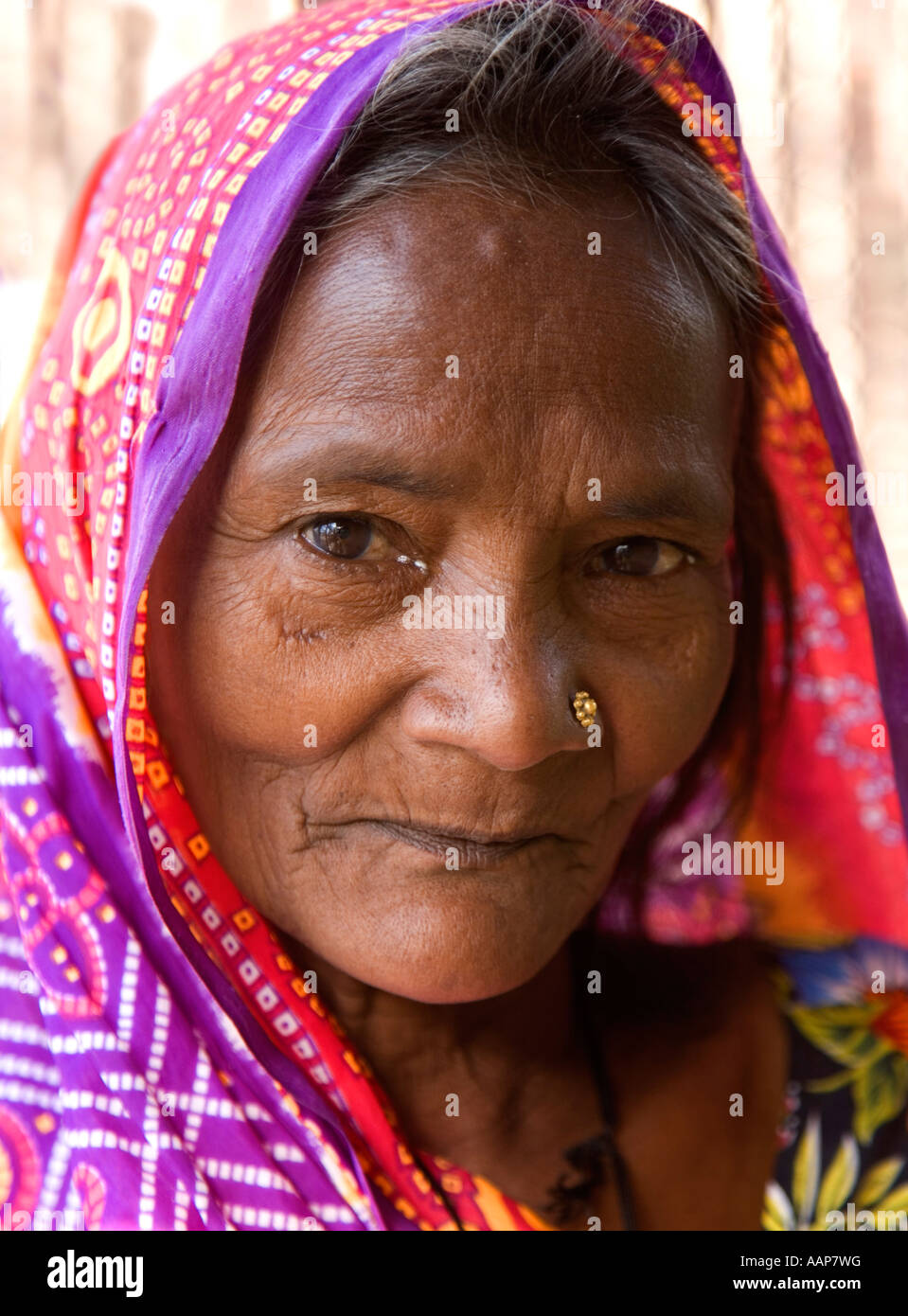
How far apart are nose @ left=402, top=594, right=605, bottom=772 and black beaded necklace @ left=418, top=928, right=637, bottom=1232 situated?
1.64 feet

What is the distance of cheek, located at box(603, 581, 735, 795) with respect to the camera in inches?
47.9

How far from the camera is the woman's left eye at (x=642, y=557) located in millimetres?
1234

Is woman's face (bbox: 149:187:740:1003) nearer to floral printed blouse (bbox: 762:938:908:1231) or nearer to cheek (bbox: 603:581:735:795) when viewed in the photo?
cheek (bbox: 603:581:735:795)

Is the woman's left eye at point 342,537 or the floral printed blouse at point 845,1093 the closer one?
the woman's left eye at point 342,537

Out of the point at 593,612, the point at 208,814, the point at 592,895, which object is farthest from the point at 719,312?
the point at 208,814

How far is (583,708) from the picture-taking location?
3.79ft

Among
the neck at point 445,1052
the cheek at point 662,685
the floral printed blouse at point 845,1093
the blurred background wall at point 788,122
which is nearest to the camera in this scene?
the cheek at point 662,685

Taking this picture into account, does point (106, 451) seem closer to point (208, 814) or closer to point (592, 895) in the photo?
point (208, 814)

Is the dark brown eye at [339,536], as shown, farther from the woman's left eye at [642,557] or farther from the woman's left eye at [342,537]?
the woman's left eye at [642,557]

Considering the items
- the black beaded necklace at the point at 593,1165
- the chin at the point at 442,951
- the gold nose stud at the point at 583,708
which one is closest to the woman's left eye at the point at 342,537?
the gold nose stud at the point at 583,708

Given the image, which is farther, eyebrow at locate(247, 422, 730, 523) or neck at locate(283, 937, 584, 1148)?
neck at locate(283, 937, 584, 1148)

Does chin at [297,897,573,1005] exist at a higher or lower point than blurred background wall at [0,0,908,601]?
lower

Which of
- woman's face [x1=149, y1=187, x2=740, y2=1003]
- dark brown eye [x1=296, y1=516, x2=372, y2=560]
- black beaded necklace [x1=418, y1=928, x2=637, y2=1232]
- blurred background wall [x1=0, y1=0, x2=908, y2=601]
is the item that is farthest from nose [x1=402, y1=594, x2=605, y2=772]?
blurred background wall [x1=0, y1=0, x2=908, y2=601]

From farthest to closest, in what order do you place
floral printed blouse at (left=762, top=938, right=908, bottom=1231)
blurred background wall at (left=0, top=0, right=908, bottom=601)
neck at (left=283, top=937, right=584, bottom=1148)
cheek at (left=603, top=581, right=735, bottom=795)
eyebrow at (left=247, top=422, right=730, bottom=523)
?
blurred background wall at (left=0, top=0, right=908, bottom=601), floral printed blouse at (left=762, top=938, right=908, bottom=1231), neck at (left=283, top=937, right=584, bottom=1148), cheek at (left=603, top=581, right=735, bottom=795), eyebrow at (left=247, top=422, right=730, bottom=523)
